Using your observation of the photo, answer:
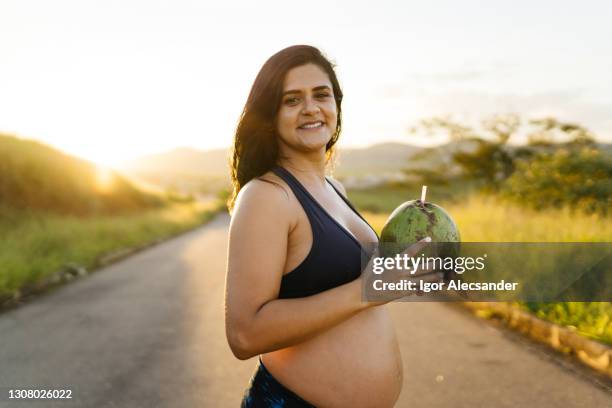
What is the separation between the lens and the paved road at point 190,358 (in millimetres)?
4676

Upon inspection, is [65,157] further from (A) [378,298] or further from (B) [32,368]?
(A) [378,298]

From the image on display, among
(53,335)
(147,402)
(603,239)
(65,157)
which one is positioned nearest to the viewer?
(147,402)

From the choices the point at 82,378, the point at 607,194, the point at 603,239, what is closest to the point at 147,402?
the point at 82,378

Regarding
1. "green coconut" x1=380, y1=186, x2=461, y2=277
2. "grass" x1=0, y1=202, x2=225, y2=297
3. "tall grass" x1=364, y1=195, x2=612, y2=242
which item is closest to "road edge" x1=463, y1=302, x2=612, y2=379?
"tall grass" x1=364, y1=195, x2=612, y2=242

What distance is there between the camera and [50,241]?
45.0 ft

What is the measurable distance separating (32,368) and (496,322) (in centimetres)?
559

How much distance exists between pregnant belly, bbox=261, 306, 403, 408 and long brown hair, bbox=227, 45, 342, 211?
665mm

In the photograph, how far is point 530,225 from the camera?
10.1 metres

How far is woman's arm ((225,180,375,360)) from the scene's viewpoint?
5.39 ft

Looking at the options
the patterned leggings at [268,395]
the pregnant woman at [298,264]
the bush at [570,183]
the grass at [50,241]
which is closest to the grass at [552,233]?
the bush at [570,183]

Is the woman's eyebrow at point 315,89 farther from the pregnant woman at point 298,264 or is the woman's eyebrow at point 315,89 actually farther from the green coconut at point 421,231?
the green coconut at point 421,231

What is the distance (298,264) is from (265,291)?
0.57 ft

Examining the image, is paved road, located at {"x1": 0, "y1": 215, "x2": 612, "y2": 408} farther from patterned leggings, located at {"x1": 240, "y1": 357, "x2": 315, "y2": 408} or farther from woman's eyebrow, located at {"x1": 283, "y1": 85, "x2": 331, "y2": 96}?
woman's eyebrow, located at {"x1": 283, "y1": 85, "x2": 331, "y2": 96}

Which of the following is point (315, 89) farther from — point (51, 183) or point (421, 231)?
point (51, 183)
